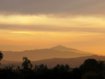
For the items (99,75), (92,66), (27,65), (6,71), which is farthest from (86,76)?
(27,65)

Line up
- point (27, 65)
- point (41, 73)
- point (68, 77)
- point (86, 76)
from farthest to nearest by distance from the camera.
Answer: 1. point (27, 65)
2. point (41, 73)
3. point (68, 77)
4. point (86, 76)

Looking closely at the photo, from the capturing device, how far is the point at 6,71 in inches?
3792

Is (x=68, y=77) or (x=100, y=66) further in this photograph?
(x=100, y=66)

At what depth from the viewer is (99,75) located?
77000mm

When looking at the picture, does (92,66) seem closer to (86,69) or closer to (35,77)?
(86,69)

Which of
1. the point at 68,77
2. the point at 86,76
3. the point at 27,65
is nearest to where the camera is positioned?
the point at 86,76

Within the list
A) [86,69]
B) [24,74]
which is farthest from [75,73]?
[24,74]

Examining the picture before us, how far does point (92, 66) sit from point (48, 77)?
378 inches

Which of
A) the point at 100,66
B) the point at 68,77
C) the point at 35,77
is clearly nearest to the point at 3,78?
the point at 35,77

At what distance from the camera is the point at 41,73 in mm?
92562

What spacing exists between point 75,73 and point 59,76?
2960 mm

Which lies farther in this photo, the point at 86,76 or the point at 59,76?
the point at 59,76

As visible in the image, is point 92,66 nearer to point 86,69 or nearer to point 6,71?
point 86,69

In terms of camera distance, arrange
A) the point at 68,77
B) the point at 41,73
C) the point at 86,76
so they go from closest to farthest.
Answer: the point at 86,76 < the point at 68,77 < the point at 41,73
